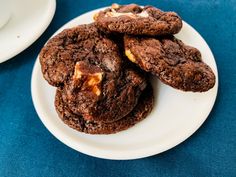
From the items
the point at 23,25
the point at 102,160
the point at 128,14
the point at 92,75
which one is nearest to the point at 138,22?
the point at 128,14

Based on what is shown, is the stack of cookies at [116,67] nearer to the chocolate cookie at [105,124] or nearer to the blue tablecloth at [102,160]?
the chocolate cookie at [105,124]

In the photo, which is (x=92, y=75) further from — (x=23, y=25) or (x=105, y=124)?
(x=23, y=25)

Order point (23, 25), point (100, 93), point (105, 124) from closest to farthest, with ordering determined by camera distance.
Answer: point (100, 93) < point (105, 124) < point (23, 25)

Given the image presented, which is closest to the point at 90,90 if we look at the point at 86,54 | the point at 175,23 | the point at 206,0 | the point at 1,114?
the point at 86,54

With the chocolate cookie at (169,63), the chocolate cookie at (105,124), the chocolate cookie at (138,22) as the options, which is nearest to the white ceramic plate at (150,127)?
the chocolate cookie at (105,124)

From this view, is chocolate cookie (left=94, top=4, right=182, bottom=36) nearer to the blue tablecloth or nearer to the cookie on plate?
the cookie on plate

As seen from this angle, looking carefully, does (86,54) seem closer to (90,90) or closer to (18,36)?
(90,90)
